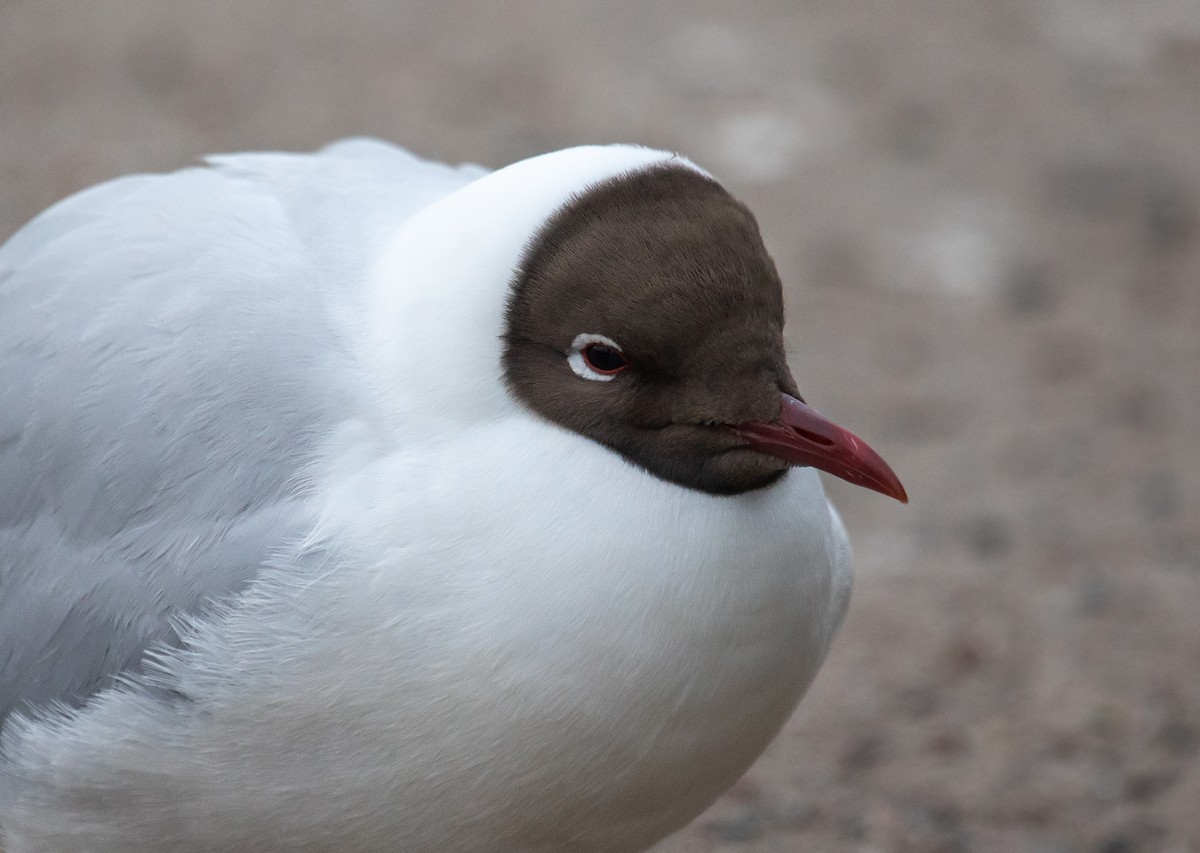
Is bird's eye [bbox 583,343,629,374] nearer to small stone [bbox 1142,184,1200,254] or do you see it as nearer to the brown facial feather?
the brown facial feather

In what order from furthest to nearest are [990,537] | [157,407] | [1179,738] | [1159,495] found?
1. [1159,495]
2. [990,537]
3. [1179,738]
4. [157,407]

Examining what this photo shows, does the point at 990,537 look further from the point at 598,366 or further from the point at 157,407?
the point at 157,407

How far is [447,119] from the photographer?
5.95 m

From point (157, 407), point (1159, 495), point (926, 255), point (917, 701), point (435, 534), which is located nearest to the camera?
point (435, 534)

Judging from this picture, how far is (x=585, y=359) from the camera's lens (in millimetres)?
2287

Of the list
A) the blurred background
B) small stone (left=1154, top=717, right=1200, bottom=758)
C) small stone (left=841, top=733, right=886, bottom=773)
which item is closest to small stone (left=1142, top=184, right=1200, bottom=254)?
the blurred background

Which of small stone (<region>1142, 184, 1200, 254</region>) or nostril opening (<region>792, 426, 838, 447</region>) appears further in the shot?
small stone (<region>1142, 184, 1200, 254</region>)

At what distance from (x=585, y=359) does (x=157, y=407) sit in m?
0.64

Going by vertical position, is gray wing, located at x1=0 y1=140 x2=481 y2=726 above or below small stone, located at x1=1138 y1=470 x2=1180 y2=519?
below

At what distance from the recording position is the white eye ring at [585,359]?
227cm

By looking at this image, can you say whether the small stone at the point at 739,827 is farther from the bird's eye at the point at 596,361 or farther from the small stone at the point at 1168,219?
the small stone at the point at 1168,219

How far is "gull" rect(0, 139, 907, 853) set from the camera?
88.0 inches

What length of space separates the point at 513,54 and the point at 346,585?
14.6 feet

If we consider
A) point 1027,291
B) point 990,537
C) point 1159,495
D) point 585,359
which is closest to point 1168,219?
point 1027,291
